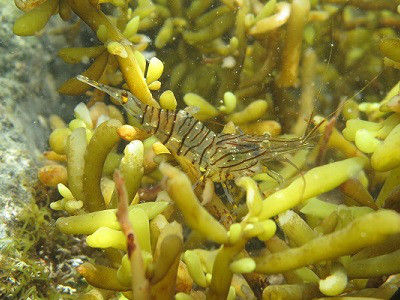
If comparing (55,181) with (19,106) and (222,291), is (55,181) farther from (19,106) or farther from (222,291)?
(222,291)

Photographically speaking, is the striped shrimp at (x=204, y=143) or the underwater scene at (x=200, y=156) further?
the striped shrimp at (x=204, y=143)

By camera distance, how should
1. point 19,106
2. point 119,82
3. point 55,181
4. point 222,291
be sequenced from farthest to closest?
point 119,82 → point 19,106 → point 55,181 → point 222,291

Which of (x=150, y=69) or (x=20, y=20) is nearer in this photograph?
(x=20, y=20)

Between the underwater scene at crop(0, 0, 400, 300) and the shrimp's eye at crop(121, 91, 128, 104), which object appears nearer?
the underwater scene at crop(0, 0, 400, 300)

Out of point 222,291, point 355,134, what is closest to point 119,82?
point 355,134

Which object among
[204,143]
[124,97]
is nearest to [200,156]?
[204,143]

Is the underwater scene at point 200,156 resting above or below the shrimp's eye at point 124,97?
below

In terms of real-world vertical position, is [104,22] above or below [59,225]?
above
